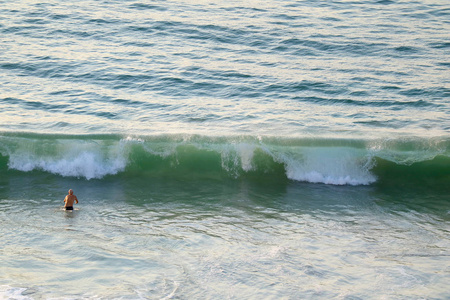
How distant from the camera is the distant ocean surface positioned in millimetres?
8734

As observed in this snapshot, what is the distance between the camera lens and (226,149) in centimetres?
1413

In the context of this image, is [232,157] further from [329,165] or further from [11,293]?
[11,293]

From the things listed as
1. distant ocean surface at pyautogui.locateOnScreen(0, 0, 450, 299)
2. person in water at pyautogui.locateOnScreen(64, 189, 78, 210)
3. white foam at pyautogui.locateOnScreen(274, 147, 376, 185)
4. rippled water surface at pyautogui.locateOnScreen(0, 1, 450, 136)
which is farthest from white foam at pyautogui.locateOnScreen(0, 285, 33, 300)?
rippled water surface at pyautogui.locateOnScreen(0, 1, 450, 136)

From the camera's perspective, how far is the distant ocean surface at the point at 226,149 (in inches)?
344

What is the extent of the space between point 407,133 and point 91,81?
9524 mm

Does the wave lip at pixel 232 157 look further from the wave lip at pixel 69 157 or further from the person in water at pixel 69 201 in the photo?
the person in water at pixel 69 201

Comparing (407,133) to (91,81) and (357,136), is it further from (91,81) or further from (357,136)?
(91,81)

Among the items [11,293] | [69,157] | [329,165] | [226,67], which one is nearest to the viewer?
[11,293]

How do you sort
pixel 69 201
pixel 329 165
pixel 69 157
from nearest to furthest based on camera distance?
pixel 69 201 → pixel 329 165 → pixel 69 157

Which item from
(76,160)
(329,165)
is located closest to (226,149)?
(329,165)

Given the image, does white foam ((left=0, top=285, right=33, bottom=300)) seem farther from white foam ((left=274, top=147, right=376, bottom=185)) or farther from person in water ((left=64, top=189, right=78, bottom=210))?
white foam ((left=274, top=147, right=376, bottom=185))

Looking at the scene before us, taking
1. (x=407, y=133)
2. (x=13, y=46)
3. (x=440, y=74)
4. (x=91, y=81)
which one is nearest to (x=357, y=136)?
(x=407, y=133)

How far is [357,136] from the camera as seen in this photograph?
46.5ft

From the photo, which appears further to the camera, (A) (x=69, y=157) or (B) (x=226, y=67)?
(B) (x=226, y=67)
